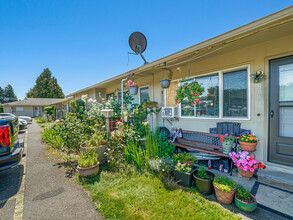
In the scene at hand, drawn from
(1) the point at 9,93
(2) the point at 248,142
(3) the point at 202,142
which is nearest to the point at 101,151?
(3) the point at 202,142

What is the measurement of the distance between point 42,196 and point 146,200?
1860mm

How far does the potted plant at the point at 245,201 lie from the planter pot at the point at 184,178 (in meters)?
0.70

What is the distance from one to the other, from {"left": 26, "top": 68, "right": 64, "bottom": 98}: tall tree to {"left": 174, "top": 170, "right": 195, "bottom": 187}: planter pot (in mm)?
46028

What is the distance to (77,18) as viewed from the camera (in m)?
6.19

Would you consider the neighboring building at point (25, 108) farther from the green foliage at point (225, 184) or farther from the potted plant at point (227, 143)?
the green foliage at point (225, 184)

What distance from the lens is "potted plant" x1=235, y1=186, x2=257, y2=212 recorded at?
6.00ft

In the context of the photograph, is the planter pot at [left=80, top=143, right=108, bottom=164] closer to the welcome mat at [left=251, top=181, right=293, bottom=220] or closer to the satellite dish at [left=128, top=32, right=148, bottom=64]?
the welcome mat at [left=251, top=181, right=293, bottom=220]

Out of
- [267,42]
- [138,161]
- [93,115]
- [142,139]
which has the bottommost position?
[138,161]

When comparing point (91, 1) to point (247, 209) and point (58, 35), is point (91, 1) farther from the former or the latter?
point (247, 209)

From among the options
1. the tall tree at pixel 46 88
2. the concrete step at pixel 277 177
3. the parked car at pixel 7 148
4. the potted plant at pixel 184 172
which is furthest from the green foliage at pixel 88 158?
the tall tree at pixel 46 88

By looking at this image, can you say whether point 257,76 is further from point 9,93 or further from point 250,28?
point 9,93

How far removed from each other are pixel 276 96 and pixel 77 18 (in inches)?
309

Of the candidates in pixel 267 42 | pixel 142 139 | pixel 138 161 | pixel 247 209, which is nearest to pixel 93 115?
pixel 142 139

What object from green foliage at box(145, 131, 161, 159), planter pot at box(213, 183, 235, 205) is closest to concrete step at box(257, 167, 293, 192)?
planter pot at box(213, 183, 235, 205)
